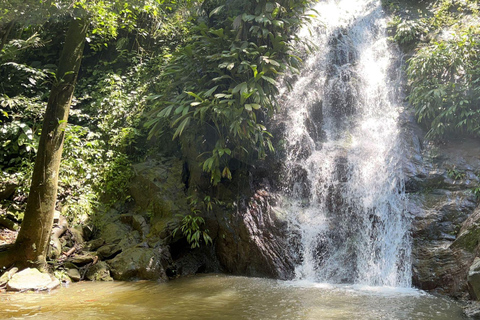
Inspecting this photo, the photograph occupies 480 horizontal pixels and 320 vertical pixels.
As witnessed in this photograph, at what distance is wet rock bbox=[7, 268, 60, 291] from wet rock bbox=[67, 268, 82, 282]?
0.49 meters

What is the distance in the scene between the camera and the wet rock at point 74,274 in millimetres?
6344

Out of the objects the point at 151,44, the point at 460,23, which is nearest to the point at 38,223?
the point at 151,44

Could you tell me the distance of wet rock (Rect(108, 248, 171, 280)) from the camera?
657 cm

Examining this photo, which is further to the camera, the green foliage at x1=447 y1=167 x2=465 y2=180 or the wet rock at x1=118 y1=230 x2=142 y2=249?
the wet rock at x1=118 y1=230 x2=142 y2=249

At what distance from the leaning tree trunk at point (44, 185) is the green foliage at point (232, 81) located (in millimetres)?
1937

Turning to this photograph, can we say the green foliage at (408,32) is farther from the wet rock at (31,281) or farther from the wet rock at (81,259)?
the wet rock at (31,281)

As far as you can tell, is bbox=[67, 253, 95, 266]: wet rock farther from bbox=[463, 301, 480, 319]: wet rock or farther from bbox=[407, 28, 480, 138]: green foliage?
bbox=[407, 28, 480, 138]: green foliage

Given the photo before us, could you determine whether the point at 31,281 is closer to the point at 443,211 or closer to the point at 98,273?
the point at 98,273

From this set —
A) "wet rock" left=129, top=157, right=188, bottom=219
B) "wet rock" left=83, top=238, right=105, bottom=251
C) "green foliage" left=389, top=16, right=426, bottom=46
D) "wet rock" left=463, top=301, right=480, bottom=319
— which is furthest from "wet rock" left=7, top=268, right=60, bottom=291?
"green foliage" left=389, top=16, right=426, bottom=46

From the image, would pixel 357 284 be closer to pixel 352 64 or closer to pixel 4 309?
pixel 4 309

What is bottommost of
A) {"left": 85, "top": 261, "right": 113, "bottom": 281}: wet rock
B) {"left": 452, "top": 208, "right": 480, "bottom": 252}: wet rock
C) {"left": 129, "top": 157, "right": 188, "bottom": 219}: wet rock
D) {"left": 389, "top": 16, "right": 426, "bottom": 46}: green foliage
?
{"left": 85, "top": 261, "right": 113, "bottom": 281}: wet rock

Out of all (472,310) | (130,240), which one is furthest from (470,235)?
(130,240)

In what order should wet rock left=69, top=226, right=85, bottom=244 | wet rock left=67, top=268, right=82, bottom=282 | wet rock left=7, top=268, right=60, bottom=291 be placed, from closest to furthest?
1. wet rock left=7, top=268, right=60, bottom=291
2. wet rock left=67, top=268, right=82, bottom=282
3. wet rock left=69, top=226, right=85, bottom=244

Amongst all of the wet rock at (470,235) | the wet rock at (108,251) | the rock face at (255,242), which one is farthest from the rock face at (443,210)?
the wet rock at (108,251)
